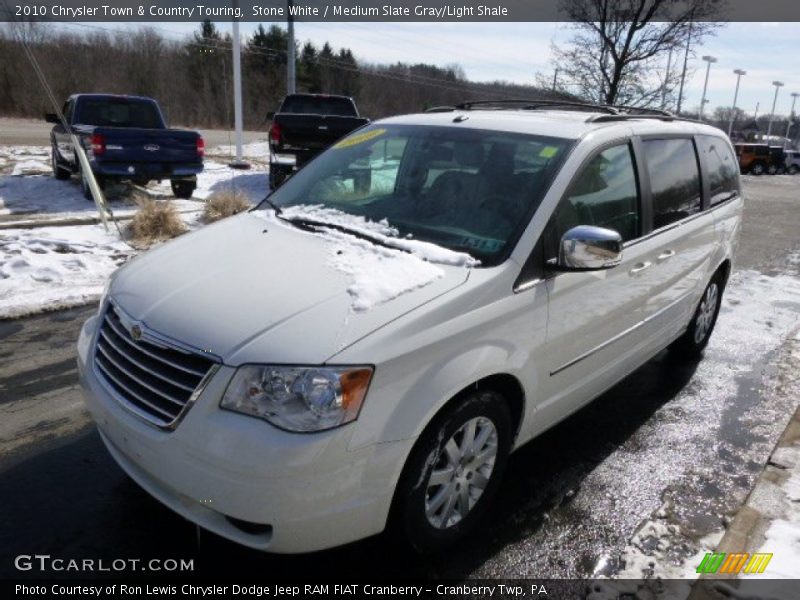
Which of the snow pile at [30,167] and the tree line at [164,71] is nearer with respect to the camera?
the snow pile at [30,167]

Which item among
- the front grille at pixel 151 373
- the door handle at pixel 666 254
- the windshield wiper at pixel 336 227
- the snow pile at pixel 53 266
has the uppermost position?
the windshield wiper at pixel 336 227

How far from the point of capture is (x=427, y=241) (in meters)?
2.95

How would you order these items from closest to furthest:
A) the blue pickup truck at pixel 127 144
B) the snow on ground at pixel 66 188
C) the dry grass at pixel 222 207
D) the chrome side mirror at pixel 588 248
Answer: the chrome side mirror at pixel 588 248, the dry grass at pixel 222 207, the blue pickup truck at pixel 127 144, the snow on ground at pixel 66 188

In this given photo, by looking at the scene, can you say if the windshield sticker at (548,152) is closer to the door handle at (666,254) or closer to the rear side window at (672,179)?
the rear side window at (672,179)

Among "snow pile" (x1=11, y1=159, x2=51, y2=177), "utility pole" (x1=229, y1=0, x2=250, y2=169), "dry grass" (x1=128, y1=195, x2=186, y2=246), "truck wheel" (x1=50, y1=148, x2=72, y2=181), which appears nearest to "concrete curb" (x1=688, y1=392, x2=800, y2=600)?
"dry grass" (x1=128, y1=195, x2=186, y2=246)

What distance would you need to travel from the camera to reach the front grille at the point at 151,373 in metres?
2.24

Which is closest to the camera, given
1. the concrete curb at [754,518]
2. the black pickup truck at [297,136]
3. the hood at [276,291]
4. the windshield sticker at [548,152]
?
the hood at [276,291]

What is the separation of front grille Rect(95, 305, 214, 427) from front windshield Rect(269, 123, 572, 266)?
4.04 feet

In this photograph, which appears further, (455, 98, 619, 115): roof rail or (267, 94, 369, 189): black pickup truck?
(267, 94, 369, 189): black pickup truck

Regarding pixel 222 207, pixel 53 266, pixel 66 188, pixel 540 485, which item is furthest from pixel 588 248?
pixel 66 188

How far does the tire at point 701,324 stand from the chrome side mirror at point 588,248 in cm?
255

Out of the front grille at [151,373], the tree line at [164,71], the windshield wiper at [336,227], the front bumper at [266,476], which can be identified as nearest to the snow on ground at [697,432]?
the front bumper at [266,476]

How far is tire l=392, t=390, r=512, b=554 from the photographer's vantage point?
243 centimetres

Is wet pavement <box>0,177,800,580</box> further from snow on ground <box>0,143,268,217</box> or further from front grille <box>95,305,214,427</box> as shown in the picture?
snow on ground <box>0,143,268,217</box>
